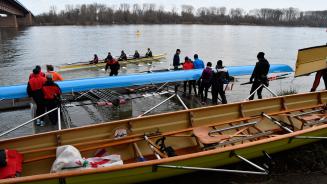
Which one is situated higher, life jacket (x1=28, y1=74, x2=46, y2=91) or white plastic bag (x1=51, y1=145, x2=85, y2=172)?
life jacket (x1=28, y1=74, x2=46, y2=91)

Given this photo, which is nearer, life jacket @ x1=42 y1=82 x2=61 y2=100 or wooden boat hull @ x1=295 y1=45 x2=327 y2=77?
life jacket @ x1=42 y1=82 x2=61 y2=100

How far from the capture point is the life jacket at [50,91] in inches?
331

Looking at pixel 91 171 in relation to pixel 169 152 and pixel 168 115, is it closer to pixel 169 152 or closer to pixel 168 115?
pixel 169 152

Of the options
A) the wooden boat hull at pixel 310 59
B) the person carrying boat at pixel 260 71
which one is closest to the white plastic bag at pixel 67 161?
the person carrying boat at pixel 260 71

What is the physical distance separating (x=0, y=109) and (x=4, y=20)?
8195cm

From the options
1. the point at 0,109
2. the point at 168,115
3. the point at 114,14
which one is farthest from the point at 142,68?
the point at 114,14

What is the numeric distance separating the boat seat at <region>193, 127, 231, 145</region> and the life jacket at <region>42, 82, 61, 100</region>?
13.5 feet

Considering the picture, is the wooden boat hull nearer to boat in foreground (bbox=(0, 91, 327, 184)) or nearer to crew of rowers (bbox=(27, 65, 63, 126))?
boat in foreground (bbox=(0, 91, 327, 184))

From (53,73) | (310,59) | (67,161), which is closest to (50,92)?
(53,73)

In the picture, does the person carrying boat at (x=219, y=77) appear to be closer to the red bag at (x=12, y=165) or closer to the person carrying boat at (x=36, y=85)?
the person carrying boat at (x=36, y=85)

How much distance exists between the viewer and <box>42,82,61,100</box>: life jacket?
840 centimetres

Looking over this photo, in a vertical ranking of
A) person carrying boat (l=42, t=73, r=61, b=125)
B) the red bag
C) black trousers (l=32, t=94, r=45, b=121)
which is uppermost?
person carrying boat (l=42, t=73, r=61, b=125)

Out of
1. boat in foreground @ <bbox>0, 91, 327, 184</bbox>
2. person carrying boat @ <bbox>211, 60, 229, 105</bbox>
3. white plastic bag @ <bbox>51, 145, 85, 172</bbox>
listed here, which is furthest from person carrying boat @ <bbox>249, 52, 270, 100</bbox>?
white plastic bag @ <bbox>51, 145, 85, 172</bbox>

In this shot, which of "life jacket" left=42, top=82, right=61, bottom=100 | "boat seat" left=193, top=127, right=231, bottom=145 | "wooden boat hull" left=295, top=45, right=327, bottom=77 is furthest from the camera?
"wooden boat hull" left=295, top=45, right=327, bottom=77
